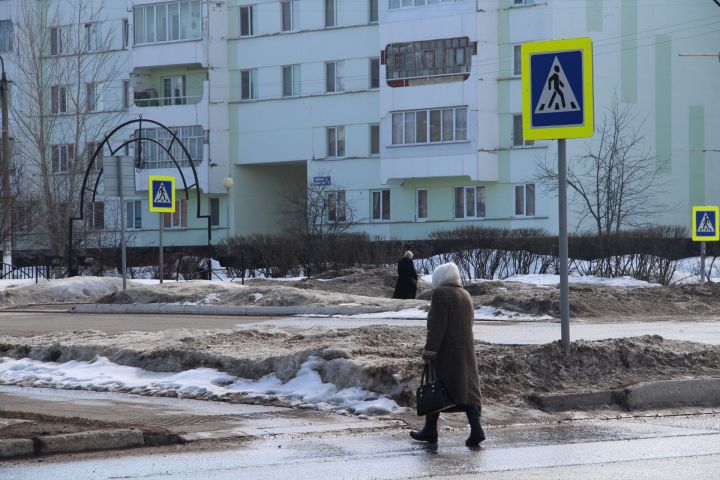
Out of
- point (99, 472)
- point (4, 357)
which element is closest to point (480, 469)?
point (99, 472)

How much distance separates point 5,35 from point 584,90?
197ft

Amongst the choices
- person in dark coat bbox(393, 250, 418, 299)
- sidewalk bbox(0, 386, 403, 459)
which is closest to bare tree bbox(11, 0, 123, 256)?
person in dark coat bbox(393, 250, 418, 299)

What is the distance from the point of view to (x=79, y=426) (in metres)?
10.8

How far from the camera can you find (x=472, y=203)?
56562 mm

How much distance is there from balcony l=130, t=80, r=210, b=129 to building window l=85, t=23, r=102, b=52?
126 inches

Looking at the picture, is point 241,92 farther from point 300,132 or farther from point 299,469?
point 299,469

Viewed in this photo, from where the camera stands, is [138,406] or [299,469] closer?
[299,469]

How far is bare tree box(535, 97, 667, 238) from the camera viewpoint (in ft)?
175

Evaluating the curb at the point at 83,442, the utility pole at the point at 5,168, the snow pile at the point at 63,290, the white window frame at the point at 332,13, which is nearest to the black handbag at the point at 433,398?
the curb at the point at 83,442

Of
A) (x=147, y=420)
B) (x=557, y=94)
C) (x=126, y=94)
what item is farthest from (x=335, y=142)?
(x=147, y=420)

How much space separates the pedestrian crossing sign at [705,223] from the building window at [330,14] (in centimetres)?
3055

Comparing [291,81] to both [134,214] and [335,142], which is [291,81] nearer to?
[335,142]

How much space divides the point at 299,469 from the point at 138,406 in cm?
379

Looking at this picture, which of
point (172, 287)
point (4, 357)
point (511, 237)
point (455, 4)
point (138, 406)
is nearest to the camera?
point (138, 406)
